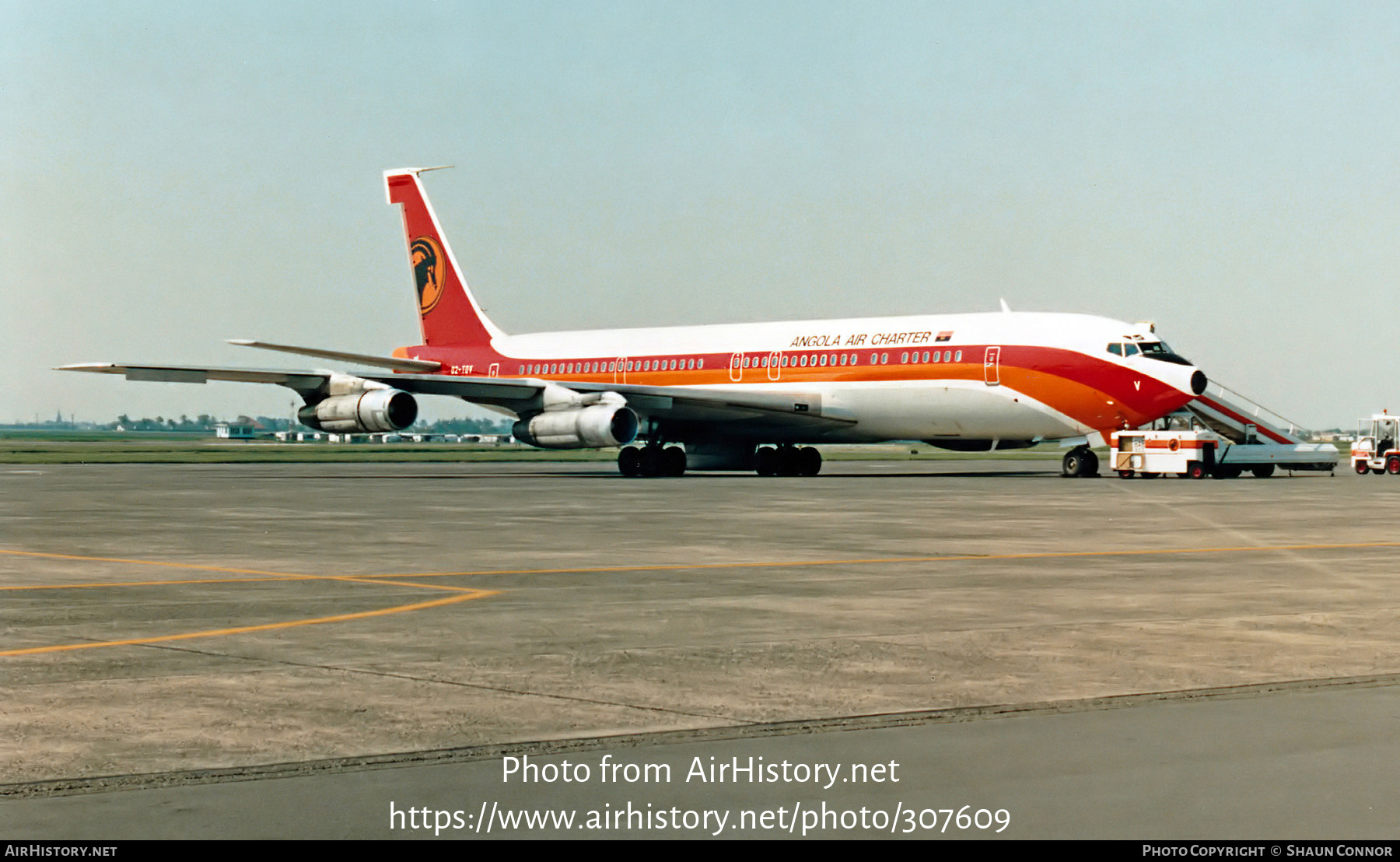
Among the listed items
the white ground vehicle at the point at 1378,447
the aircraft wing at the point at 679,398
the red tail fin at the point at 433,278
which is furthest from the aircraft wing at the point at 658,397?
the white ground vehicle at the point at 1378,447

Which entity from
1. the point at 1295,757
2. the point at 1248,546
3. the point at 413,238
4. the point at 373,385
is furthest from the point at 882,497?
the point at 413,238

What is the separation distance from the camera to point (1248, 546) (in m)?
18.7

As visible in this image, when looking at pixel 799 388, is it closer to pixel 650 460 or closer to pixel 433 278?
pixel 650 460

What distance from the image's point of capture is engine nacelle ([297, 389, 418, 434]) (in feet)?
137

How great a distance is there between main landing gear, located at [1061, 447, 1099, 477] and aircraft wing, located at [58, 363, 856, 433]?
635 cm

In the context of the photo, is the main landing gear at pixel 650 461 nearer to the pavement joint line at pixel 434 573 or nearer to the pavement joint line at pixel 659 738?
the pavement joint line at pixel 434 573

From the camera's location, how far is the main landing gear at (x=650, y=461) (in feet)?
151

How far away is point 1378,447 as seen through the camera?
5359cm

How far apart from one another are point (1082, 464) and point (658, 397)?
1227 cm

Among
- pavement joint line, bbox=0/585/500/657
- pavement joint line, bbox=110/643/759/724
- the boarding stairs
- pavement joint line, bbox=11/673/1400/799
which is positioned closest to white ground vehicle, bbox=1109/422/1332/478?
the boarding stairs

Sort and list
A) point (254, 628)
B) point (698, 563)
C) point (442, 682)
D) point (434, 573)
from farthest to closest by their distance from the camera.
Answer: point (698, 563) < point (434, 573) < point (254, 628) < point (442, 682)

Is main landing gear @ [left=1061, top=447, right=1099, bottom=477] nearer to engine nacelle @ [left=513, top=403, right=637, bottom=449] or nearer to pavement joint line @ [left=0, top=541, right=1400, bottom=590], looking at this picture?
engine nacelle @ [left=513, top=403, right=637, bottom=449]

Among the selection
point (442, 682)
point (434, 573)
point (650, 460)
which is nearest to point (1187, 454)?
point (650, 460)
